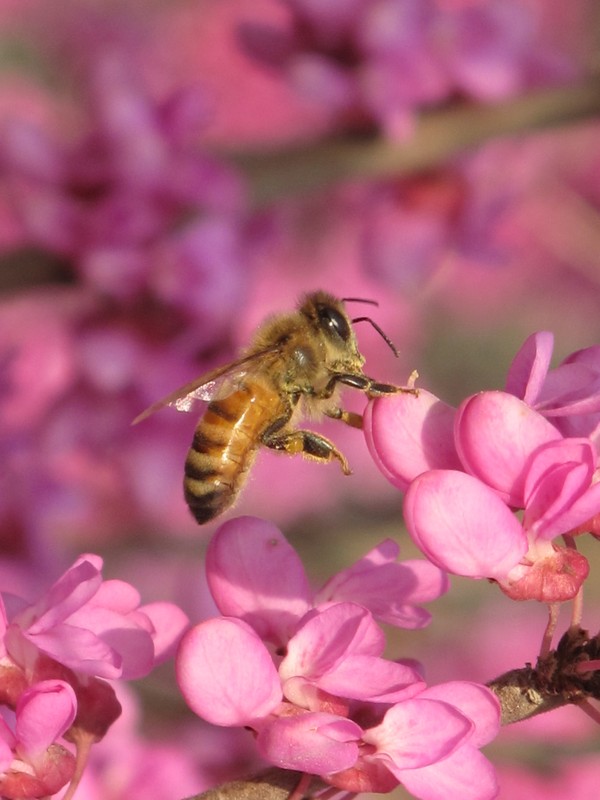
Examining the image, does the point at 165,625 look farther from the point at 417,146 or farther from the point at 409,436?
the point at 417,146

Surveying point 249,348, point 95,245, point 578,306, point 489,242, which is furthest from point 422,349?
point 249,348

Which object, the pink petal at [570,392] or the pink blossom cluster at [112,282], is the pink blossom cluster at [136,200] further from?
the pink petal at [570,392]

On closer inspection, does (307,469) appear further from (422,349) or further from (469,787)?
(469,787)

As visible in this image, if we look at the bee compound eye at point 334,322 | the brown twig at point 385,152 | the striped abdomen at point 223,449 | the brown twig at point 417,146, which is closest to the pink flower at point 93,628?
the striped abdomen at point 223,449

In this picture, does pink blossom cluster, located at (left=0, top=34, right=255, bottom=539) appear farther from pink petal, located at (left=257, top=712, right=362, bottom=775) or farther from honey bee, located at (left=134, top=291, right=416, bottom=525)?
pink petal, located at (left=257, top=712, right=362, bottom=775)

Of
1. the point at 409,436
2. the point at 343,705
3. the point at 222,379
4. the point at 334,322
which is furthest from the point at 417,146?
the point at 343,705
